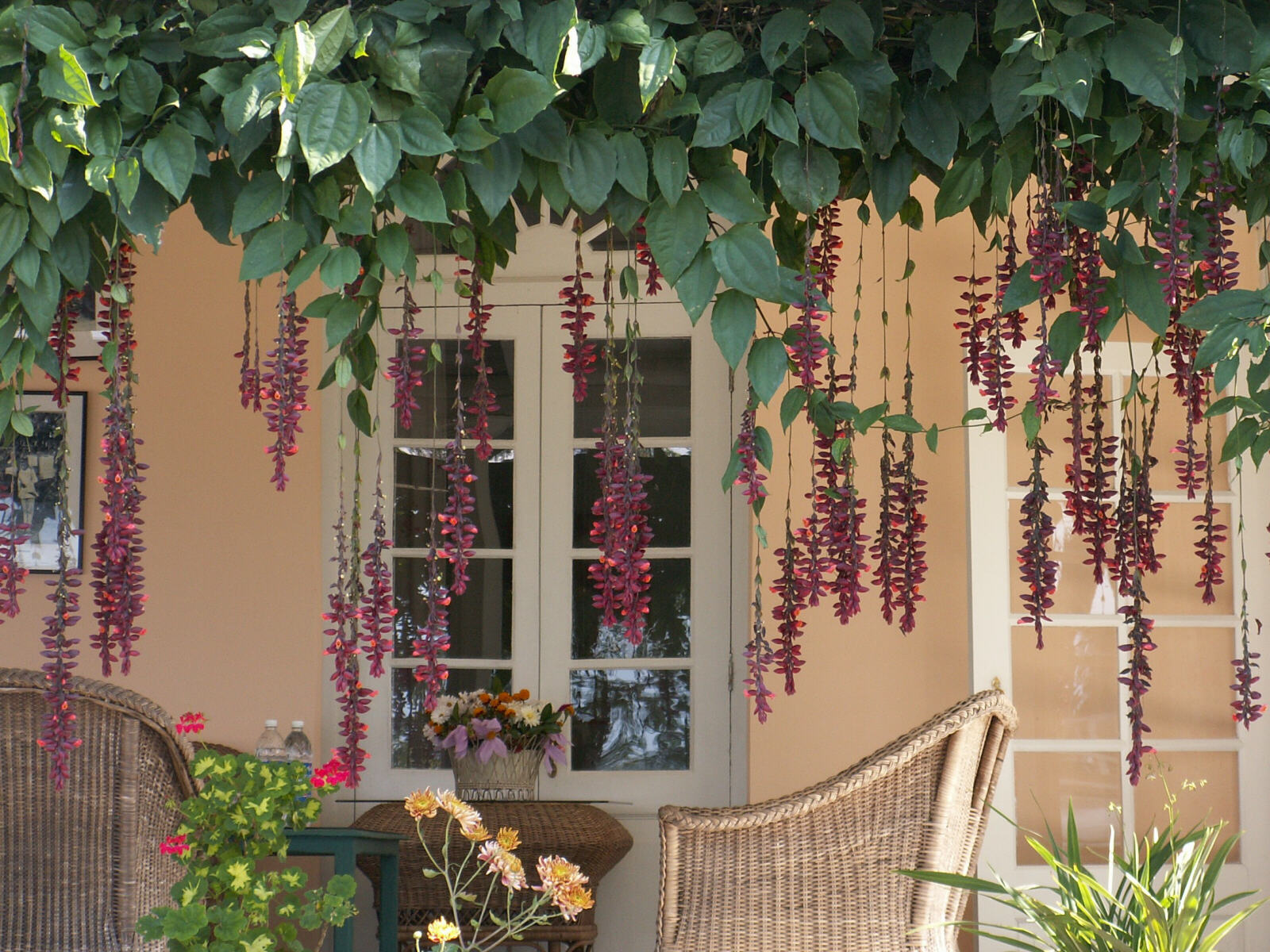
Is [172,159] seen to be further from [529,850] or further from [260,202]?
[529,850]

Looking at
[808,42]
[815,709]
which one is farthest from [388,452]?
[808,42]

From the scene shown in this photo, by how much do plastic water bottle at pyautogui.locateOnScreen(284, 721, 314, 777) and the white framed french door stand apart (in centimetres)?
209

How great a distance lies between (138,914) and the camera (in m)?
2.28

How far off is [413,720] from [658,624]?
930mm

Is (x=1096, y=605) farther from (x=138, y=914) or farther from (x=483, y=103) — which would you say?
(x=483, y=103)

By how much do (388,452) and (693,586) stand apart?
120cm

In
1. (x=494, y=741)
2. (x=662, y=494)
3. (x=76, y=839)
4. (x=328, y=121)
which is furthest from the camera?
(x=662, y=494)

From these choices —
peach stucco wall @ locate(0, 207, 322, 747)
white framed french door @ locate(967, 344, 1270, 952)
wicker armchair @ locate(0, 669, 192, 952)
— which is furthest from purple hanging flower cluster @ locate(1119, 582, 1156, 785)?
peach stucco wall @ locate(0, 207, 322, 747)

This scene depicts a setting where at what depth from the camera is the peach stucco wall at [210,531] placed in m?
4.20

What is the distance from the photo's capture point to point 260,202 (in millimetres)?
1174

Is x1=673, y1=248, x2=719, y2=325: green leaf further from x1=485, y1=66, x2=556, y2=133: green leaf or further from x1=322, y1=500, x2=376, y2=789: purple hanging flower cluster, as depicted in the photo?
x1=322, y1=500, x2=376, y2=789: purple hanging flower cluster

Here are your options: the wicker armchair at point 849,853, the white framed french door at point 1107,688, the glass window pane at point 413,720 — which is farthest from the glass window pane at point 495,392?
the wicker armchair at point 849,853

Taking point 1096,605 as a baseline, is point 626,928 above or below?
below

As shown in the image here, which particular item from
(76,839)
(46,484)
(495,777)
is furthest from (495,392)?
(76,839)
